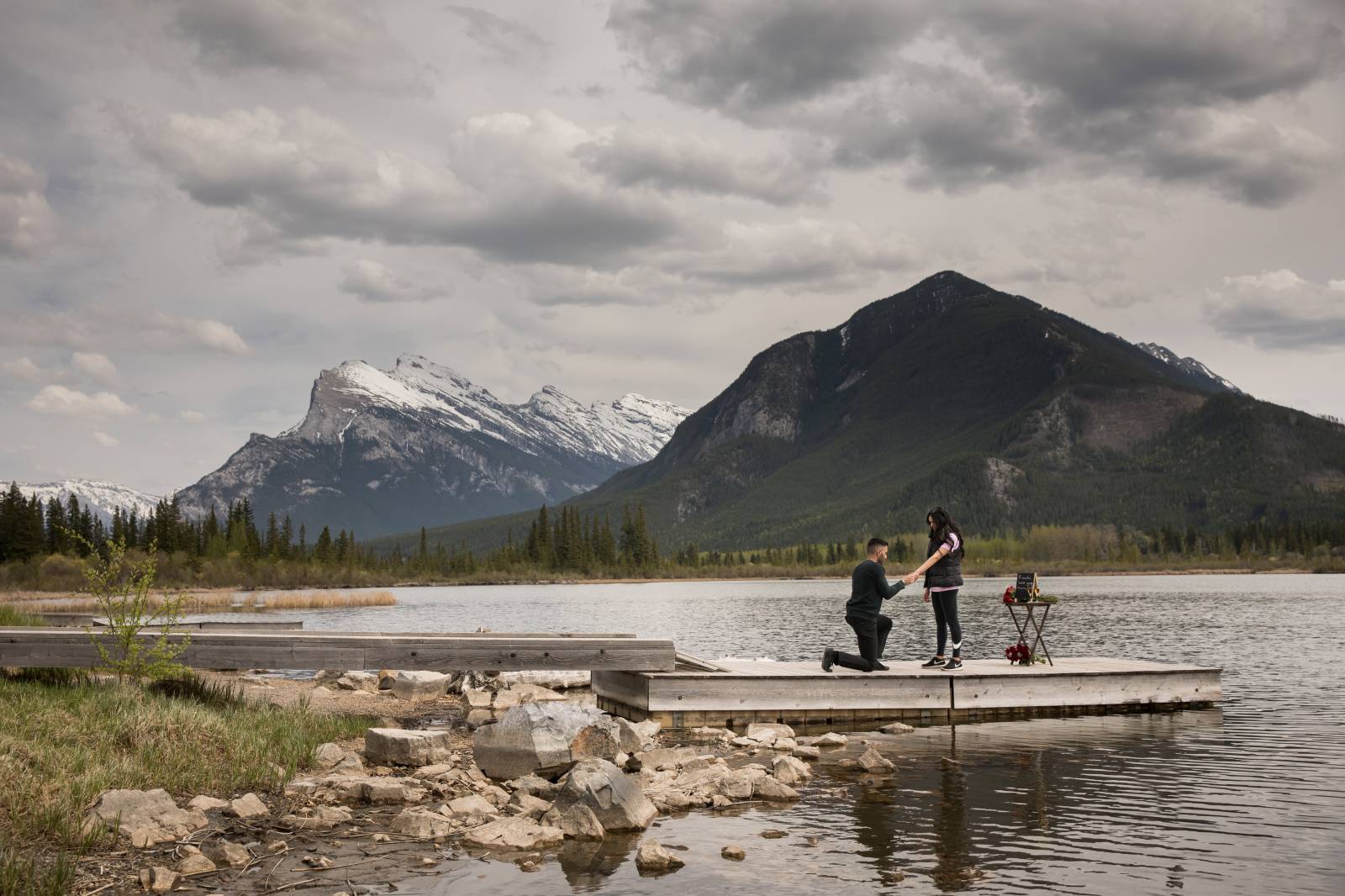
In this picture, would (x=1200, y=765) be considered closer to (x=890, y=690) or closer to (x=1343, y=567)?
(x=890, y=690)

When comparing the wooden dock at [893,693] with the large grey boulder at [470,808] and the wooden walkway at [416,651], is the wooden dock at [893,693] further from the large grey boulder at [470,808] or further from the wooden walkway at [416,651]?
the large grey boulder at [470,808]

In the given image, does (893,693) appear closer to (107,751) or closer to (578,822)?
(578,822)

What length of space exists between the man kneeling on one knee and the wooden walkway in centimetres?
362

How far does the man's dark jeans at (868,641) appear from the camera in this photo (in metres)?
21.4

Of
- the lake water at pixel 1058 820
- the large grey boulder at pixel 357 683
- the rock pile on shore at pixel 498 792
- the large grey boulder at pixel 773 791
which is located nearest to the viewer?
the lake water at pixel 1058 820

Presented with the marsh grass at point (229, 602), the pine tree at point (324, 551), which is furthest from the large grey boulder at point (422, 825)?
the pine tree at point (324, 551)

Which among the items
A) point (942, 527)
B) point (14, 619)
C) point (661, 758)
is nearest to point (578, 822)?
point (661, 758)

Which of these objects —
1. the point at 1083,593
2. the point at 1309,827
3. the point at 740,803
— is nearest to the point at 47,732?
the point at 740,803

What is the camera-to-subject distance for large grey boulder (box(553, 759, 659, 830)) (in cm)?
1351

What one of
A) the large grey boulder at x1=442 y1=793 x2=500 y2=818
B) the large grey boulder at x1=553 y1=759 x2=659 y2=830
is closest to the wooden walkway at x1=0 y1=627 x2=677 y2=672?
the large grey boulder at x1=442 y1=793 x2=500 y2=818

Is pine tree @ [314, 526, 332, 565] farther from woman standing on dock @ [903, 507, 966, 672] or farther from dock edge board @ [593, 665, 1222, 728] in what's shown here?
woman standing on dock @ [903, 507, 966, 672]

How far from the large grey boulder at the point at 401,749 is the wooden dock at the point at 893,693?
5589 millimetres

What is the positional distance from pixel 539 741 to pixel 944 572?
31.2 feet

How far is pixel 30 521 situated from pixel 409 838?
116969 mm
